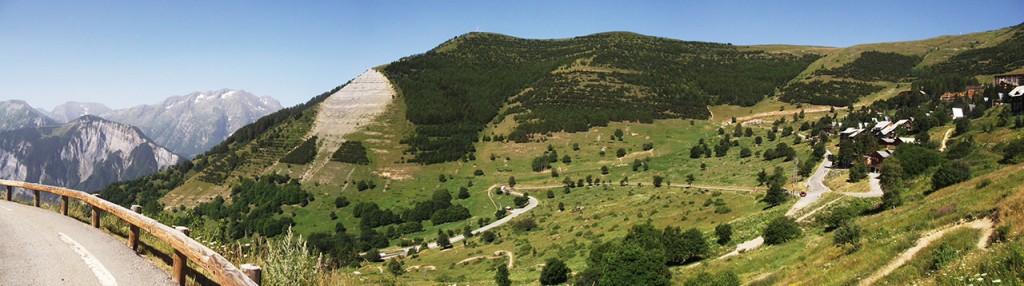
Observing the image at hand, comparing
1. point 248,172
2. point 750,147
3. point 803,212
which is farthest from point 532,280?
point 248,172

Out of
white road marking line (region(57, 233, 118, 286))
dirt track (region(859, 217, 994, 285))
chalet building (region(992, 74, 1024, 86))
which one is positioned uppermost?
chalet building (region(992, 74, 1024, 86))

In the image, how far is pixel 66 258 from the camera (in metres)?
10.5

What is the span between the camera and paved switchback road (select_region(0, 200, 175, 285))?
9227 mm

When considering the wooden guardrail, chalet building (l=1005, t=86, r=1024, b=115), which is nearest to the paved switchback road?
the wooden guardrail

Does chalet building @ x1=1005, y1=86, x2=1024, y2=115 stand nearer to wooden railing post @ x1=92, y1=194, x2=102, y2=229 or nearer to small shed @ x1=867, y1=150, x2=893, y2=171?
small shed @ x1=867, y1=150, x2=893, y2=171

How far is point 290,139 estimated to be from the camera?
181 metres

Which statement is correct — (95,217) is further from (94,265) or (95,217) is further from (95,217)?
(94,265)

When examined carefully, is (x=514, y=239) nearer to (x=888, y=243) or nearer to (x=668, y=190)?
(x=668, y=190)

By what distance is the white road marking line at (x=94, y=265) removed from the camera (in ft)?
29.8

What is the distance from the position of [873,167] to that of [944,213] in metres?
51.0

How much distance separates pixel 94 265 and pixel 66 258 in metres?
1.05

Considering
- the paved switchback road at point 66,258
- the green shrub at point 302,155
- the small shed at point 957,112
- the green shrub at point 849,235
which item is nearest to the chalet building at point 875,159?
the small shed at point 957,112

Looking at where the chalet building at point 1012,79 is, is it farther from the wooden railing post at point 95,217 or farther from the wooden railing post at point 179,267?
the wooden railing post at point 95,217

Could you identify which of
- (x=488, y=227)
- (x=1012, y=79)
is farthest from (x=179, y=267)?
(x=1012, y=79)
